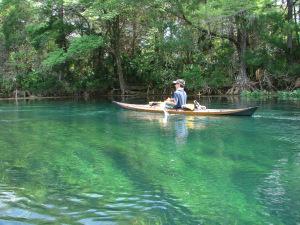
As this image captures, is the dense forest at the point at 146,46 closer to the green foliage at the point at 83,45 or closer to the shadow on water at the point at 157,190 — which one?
the green foliage at the point at 83,45

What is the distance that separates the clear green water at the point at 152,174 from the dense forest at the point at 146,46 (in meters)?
12.7

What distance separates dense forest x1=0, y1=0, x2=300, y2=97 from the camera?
25953mm

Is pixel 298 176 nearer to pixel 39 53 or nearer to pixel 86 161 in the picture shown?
pixel 86 161

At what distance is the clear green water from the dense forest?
501 inches

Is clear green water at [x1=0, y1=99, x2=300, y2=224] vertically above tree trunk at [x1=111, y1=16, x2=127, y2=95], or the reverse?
tree trunk at [x1=111, y1=16, x2=127, y2=95]

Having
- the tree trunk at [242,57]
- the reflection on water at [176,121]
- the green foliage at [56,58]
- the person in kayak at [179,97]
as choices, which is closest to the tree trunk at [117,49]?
the green foliage at [56,58]

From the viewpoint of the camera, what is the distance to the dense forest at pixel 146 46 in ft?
85.1

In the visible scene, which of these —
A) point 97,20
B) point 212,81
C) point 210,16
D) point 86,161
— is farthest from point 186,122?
point 97,20

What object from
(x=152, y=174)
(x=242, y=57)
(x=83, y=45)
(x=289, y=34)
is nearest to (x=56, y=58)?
(x=83, y=45)

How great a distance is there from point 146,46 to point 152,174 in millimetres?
24657

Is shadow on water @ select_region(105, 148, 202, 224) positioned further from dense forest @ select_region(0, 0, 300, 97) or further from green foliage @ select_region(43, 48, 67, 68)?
green foliage @ select_region(43, 48, 67, 68)

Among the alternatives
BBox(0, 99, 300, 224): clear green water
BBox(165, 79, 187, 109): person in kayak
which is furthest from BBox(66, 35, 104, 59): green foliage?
BBox(0, 99, 300, 224): clear green water

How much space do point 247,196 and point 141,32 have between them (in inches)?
1008

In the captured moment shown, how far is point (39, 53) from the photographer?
1223 inches
